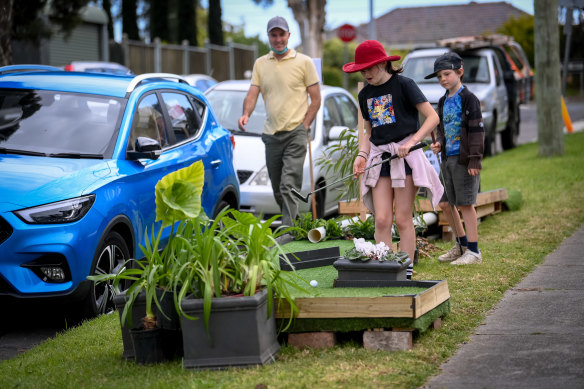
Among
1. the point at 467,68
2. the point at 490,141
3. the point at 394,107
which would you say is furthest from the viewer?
the point at 490,141

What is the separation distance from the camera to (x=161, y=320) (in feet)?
16.3

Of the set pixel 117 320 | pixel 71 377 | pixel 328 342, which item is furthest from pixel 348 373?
pixel 117 320

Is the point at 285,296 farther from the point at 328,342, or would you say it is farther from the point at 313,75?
the point at 313,75

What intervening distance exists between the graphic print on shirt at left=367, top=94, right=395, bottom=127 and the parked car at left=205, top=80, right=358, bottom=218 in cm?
273

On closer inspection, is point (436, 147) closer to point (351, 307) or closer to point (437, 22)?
point (351, 307)

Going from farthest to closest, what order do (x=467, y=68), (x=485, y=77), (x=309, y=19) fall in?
(x=309, y=19) → (x=467, y=68) → (x=485, y=77)

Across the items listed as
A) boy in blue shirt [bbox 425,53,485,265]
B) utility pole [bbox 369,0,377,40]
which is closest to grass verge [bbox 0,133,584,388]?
boy in blue shirt [bbox 425,53,485,265]

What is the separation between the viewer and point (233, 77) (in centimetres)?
4584

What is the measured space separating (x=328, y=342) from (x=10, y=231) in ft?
7.66

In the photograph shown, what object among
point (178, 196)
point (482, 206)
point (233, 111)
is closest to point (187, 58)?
point (233, 111)

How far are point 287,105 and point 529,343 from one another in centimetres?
426

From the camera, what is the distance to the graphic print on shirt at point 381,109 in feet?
20.6

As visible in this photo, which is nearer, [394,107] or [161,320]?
[161,320]

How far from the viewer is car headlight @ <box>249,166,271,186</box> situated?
10148 millimetres
